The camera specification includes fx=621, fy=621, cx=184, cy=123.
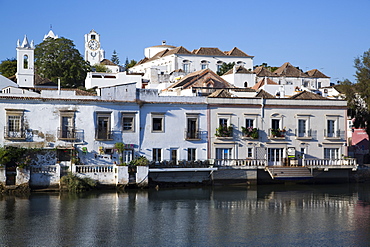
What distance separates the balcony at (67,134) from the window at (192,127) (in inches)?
303

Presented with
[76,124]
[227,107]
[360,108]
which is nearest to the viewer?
[76,124]

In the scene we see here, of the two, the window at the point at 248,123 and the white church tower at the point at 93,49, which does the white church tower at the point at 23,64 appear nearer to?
the window at the point at 248,123

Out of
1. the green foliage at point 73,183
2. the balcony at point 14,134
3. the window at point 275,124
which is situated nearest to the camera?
the green foliage at point 73,183

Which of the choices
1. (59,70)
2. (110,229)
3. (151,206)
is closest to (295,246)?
(110,229)

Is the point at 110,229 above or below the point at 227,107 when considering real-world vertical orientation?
below

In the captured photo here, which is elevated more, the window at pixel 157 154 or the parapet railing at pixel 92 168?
the window at pixel 157 154

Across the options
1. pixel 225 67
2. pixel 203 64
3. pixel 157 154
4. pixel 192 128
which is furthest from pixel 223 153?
pixel 203 64

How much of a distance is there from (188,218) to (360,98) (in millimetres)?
28408

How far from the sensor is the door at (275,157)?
1699 inches

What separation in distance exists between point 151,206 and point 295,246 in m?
10.5

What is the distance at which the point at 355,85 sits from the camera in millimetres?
52781

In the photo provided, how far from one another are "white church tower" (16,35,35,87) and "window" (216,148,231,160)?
19.5 meters

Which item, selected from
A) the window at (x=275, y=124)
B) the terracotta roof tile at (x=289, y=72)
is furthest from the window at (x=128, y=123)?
the terracotta roof tile at (x=289, y=72)

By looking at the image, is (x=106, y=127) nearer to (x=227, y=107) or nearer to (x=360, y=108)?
(x=227, y=107)
